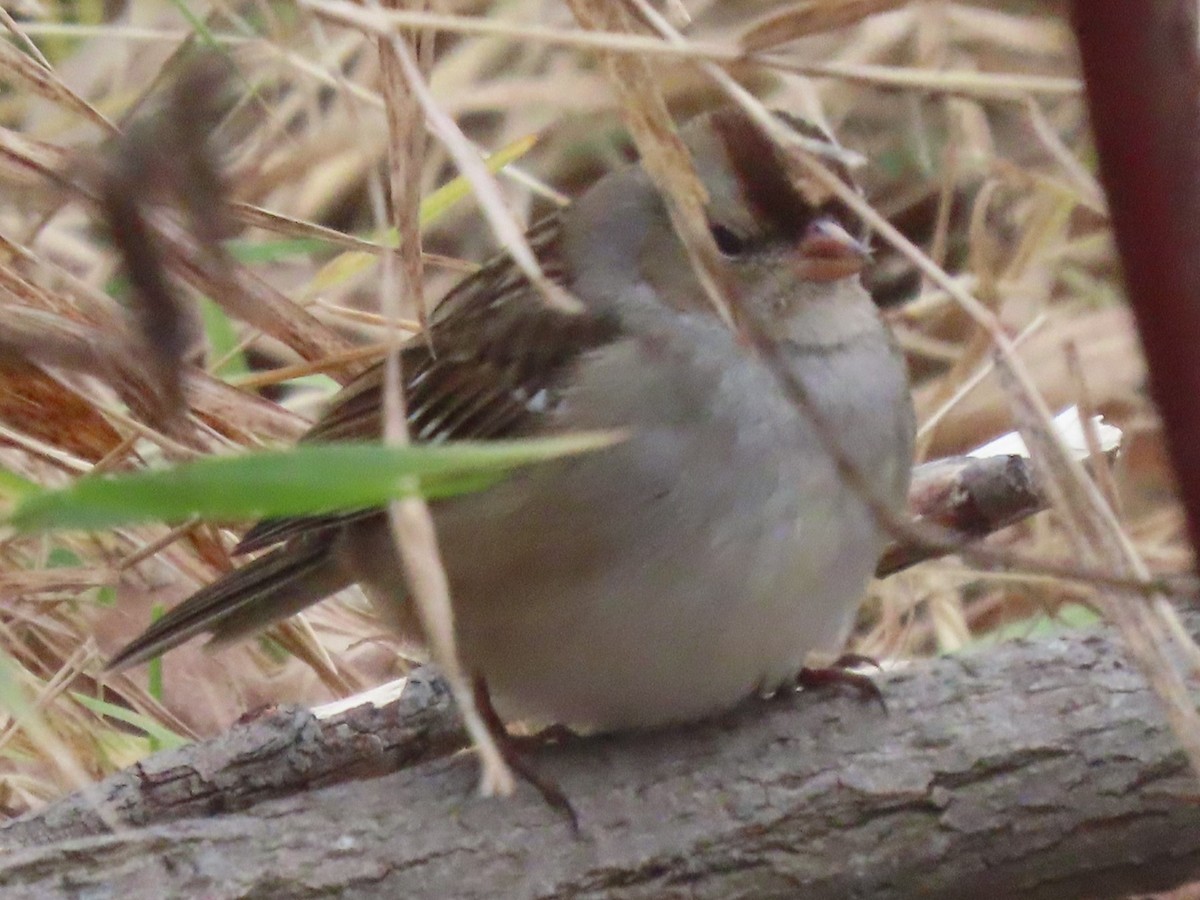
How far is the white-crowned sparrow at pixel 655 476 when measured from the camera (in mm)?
1081

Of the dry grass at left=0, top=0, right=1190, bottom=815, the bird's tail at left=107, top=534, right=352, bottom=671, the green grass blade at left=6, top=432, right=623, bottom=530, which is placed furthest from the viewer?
the bird's tail at left=107, top=534, right=352, bottom=671

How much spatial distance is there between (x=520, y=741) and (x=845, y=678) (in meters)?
0.24

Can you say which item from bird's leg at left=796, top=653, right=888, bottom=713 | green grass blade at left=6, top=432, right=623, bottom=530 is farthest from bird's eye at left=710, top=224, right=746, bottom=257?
green grass blade at left=6, top=432, right=623, bottom=530

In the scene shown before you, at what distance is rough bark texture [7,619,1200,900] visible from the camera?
0.95m

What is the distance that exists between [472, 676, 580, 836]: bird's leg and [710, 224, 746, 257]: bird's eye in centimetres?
37

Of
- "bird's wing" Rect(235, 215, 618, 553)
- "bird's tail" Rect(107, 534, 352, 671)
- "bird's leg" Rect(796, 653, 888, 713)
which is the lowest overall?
"bird's leg" Rect(796, 653, 888, 713)

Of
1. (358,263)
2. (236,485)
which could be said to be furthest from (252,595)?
(236,485)

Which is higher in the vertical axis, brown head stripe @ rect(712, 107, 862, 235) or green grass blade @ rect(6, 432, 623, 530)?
green grass blade @ rect(6, 432, 623, 530)

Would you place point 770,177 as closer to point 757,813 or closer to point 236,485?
point 757,813

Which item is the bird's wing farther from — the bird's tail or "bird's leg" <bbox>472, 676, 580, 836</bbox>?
"bird's leg" <bbox>472, 676, 580, 836</bbox>

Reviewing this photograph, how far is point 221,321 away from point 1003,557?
141 cm

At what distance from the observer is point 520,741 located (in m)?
1.20

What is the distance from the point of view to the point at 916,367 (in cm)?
252

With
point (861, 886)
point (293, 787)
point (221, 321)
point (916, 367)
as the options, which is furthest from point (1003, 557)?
point (916, 367)
